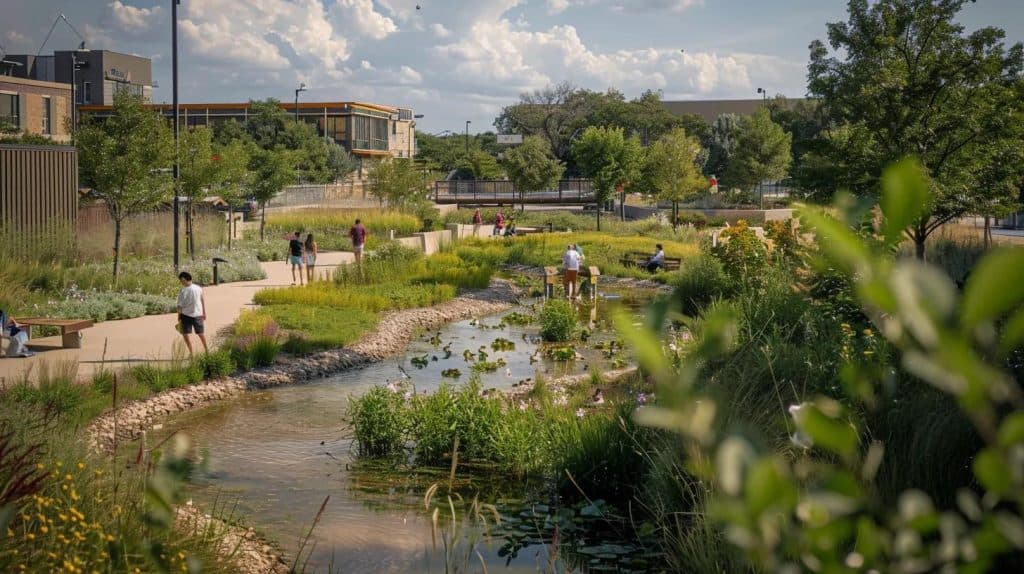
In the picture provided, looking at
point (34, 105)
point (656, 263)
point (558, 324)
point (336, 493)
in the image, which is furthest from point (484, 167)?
point (336, 493)

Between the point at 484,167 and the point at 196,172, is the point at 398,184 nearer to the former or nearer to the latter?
the point at 196,172

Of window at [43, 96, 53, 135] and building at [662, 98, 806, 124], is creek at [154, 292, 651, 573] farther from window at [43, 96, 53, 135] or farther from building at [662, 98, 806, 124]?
building at [662, 98, 806, 124]

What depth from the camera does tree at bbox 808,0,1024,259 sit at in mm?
17219

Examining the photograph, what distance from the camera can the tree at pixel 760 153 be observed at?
59.2 metres

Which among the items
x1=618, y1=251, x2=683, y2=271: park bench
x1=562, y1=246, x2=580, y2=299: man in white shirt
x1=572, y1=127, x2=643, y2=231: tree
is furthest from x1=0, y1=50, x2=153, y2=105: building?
x1=562, y1=246, x2=580, y2=299: man in white shirt

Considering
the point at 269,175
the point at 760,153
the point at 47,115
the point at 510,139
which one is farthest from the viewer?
the point at 510,139

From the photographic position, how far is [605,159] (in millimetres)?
46875

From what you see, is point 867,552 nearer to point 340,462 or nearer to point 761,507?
point 761,507

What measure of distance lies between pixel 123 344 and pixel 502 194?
53.3 metres

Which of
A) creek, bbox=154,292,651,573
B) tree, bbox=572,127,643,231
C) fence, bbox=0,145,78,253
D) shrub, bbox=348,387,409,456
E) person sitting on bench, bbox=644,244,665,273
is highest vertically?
tree, bbox=572,127,643,231

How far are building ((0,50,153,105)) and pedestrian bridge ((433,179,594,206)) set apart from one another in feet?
101

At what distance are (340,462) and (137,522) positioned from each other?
4.81m

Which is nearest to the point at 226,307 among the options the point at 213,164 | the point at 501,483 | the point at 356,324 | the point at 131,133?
the point at 356,324

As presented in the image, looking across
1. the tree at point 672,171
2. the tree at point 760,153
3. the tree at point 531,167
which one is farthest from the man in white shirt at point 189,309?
the tree at point 760,153
